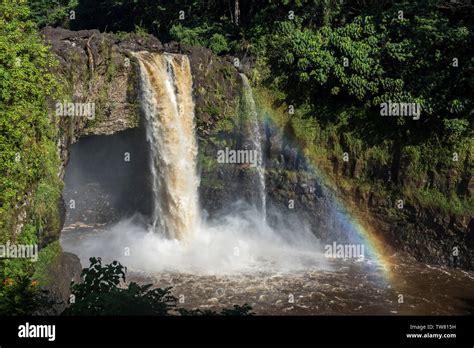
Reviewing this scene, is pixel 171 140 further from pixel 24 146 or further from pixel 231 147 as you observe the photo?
pixel 24 146

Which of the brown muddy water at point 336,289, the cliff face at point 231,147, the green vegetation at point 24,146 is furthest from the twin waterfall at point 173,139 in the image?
the green vegetation at point 24,146

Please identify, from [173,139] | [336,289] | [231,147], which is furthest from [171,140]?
[336,289]

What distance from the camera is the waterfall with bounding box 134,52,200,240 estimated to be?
19969 millimetres

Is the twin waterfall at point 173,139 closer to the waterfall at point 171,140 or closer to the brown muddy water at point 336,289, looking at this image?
the waterfall at point 171,140

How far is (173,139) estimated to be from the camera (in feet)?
68.4

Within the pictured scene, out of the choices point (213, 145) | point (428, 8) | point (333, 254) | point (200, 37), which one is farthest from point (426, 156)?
point (200, 37)

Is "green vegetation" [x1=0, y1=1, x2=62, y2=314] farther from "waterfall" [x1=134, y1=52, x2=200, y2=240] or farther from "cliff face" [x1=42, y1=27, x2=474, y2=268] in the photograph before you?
"waterfall" [x1=134, y1=52, x2=200, y2=240]

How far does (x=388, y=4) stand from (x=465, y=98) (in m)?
8.22

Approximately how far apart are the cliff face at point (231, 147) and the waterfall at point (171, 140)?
1.45 feet

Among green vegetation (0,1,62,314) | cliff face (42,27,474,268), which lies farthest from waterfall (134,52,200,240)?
green vegetation (0,1,62,314)

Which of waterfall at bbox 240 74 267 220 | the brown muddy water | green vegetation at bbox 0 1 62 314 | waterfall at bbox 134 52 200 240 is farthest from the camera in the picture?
waterfall at bbox 240 74 267 220

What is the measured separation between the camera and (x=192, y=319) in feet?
17.2

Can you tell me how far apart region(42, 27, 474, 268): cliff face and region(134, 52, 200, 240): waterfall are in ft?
1.45

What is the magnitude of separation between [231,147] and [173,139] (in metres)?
2.70
